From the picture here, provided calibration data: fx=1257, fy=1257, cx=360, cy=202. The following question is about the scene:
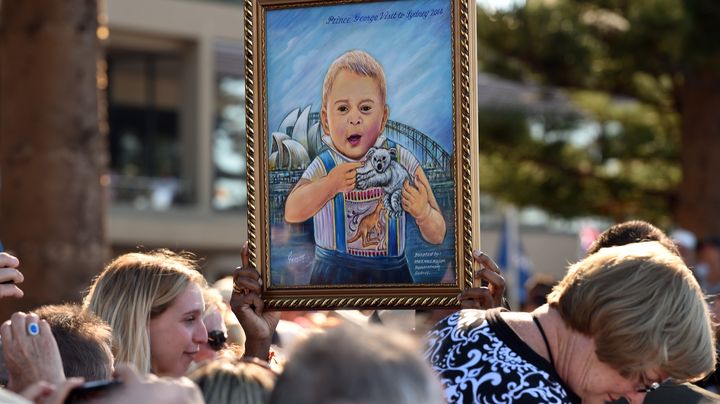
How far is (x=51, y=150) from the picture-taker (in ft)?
23.2

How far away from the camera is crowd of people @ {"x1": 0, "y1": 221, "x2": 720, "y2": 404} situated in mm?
2127

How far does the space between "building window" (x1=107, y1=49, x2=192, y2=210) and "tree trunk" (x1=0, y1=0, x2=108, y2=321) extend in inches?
727

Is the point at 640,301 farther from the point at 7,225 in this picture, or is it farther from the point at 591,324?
the point at 7,225

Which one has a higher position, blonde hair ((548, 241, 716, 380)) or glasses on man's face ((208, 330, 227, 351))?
blonde hair ((548, 241, 716, 380))

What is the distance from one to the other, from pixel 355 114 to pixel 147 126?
2453 centimetres

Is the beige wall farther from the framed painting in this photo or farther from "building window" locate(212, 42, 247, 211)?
the framed painting

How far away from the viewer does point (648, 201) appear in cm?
1736

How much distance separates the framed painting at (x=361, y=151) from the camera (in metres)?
3.68

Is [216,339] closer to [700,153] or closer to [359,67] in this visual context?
[359,67]

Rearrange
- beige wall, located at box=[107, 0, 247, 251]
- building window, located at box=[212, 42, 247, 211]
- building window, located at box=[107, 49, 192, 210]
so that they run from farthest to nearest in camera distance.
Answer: building window, located at box=[212, 42, 247, 211] → building window, located at box=[107, 49, 192, 210] → beige wall, located at box=[107, 0, 247, 251]

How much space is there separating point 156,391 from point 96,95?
5.15 meters

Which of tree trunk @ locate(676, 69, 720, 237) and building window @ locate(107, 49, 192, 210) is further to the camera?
building window @ locate(107, 49, 192, 210)

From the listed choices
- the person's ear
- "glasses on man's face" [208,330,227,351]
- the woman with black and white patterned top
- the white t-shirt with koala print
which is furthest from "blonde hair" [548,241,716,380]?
"glasses on man's face" [208,330,227,351]
